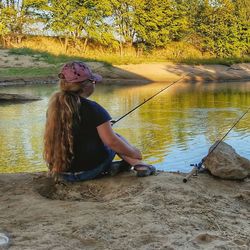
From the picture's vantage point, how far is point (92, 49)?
31531 millimetres

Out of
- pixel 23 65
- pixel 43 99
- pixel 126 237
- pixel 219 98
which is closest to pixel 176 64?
pixel 23 65

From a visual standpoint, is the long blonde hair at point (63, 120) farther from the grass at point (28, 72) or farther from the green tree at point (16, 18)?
the green tree at point (16, 18)

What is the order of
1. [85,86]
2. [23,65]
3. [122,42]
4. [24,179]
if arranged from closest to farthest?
[85,86]
[24,179]
[23,65]
[122,42]

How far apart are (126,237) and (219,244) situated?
1.63 ft

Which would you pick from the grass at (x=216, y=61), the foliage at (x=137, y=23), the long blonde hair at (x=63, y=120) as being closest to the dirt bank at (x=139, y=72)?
the grass at (x=216, y=61)

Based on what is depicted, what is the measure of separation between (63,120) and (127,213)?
98 centimetres

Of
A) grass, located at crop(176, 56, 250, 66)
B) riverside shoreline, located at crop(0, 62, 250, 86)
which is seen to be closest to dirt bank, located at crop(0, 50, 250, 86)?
riverside shoreline, located at crop(0, 62, 250, 86)

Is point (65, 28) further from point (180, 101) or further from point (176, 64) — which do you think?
point (180, 101)

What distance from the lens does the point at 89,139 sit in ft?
12.7

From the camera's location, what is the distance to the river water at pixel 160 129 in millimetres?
6928

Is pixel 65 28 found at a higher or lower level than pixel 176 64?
higher

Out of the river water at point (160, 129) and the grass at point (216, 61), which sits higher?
the grass at point (216, 61)

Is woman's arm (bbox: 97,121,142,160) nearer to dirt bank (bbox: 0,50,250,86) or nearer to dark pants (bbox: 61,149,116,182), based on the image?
dark pants (bbox: 61,149,116,182)

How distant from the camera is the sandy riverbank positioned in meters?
2.72
